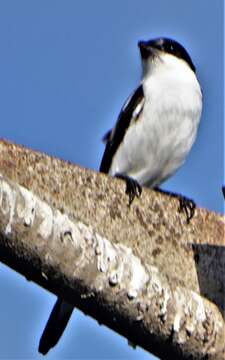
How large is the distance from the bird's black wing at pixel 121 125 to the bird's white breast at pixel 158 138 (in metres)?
0.04

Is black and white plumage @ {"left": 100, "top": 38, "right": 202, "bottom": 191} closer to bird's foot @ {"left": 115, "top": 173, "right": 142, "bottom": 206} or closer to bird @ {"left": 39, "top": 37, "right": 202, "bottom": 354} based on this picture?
bird @ {"left": 39, "top": 37, "right": 202, "bottom": 354}

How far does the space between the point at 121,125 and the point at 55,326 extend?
5.46 feet

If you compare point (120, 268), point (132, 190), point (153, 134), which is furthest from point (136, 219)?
point (153, 134)

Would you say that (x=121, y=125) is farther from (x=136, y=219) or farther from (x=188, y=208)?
(x=136, y=219)

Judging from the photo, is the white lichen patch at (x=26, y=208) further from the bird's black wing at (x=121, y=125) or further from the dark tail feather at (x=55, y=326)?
the bird's black wing at (x=121, y=125)

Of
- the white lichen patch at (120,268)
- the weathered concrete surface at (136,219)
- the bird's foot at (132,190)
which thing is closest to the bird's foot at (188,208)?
the weathered concrete surface at (136,219)

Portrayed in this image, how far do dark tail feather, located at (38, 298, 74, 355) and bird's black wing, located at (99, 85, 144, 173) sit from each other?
1289mm

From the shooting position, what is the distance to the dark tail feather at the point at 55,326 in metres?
4.54

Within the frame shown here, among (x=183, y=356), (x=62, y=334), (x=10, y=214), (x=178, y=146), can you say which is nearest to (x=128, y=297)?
(x=183, y=356)

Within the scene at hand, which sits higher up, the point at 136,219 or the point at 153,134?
the point at 136,219

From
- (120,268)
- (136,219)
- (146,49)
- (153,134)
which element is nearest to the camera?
(120,268)

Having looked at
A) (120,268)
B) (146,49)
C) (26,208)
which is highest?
(26,208)

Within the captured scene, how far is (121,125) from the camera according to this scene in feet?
19.8

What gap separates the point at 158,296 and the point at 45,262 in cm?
42
